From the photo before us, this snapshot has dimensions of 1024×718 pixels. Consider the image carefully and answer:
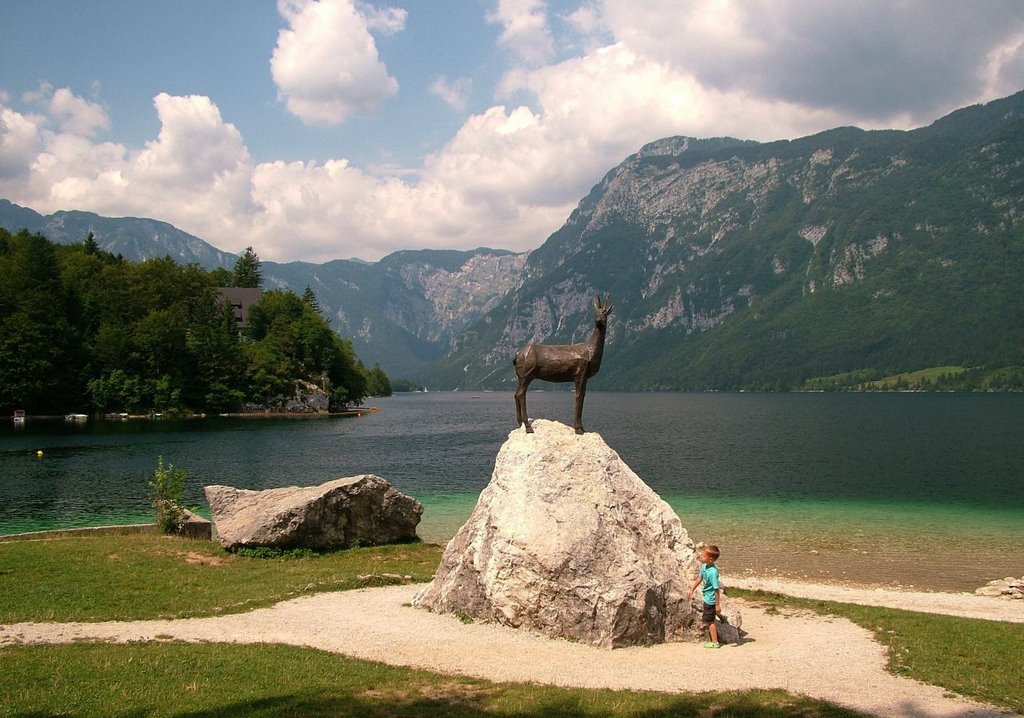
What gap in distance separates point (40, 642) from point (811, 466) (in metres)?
59.4

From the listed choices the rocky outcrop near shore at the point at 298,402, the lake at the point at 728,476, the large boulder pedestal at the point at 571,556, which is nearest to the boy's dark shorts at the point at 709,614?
the large boulder pedestal at the point at 571,556

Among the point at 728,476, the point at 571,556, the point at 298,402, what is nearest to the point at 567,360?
the point at 571,556

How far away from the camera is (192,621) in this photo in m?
14.9

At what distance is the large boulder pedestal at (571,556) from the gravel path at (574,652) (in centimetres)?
45

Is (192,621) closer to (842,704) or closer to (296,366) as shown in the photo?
(842,704)

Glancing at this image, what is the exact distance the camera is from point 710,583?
14.6m

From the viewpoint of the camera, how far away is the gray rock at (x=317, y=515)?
935 inches

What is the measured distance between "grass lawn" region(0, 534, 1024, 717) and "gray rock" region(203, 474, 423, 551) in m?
4.41

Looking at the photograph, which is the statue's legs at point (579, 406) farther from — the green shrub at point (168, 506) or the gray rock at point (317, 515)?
the green shrub at point (168, 506)

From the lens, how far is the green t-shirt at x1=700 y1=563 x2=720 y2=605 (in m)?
14.5

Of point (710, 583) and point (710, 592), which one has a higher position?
point (710, 583)

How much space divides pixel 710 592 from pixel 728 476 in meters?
42.1

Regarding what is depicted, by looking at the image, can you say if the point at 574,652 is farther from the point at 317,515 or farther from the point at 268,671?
the point at 317,515

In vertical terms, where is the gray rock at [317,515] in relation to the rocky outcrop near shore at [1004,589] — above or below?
above
